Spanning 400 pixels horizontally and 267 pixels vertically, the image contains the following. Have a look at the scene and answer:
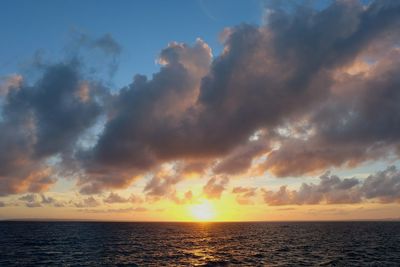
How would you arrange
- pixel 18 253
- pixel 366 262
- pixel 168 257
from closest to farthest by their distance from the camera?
pixel 366 262 → pixel 168 257 → pixel 18 253

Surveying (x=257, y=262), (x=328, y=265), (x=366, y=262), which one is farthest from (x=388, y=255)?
(x=257, y=262)

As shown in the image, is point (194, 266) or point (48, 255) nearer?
point (194, 266)

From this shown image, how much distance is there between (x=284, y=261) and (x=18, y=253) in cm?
5722

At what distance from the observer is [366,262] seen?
6594 cm

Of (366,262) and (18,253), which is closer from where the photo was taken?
(366,262)

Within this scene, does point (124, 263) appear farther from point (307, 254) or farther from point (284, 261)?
point (307, 254)

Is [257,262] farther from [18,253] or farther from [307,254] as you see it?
[18,253]

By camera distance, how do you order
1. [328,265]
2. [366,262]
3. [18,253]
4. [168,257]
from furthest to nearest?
1. [18,253]
2. [168,257]
3. [366,262]
4. [328,265]

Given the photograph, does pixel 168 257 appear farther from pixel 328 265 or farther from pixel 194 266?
pixel 328 265

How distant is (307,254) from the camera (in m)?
76.8

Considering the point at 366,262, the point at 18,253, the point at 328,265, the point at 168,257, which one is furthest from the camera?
the point at 18,253

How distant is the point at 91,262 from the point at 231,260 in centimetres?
2605

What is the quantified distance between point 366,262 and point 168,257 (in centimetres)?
3796

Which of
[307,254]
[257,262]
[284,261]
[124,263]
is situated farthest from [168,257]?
[307,254]
